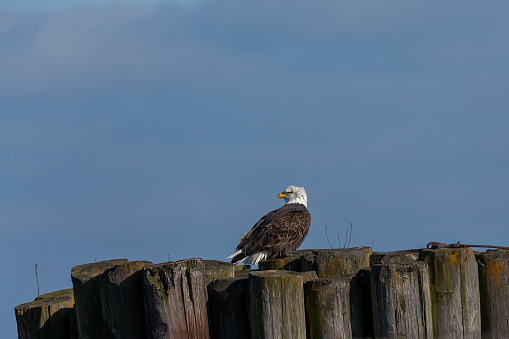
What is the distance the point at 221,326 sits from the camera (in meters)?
6.00

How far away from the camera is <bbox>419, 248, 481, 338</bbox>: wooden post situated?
599 cm

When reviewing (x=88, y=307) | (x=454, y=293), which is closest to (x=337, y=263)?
(x=454, y=293)

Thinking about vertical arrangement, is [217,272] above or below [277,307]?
above

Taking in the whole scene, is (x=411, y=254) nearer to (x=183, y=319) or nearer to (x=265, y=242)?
(x=183, y=319)

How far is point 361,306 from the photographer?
593cm

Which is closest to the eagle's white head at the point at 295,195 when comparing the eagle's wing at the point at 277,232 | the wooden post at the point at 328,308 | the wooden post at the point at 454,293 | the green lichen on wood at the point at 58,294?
the eagle's wing at the point at 277,232

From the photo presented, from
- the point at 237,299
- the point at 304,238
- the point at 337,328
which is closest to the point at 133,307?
the point at 237,299

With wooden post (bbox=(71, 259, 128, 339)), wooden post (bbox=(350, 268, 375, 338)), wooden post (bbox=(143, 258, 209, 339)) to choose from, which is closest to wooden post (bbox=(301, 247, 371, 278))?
wooden post (bbox=(350, 268, 375, 338))

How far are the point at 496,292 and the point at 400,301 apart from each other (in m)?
1.22

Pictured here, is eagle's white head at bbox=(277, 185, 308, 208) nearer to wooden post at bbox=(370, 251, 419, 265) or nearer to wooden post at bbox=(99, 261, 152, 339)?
wooden post at bbox=(370, 251, 419, 265)

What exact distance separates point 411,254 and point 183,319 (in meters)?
2.53

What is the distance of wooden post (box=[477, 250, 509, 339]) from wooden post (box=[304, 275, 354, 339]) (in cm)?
148

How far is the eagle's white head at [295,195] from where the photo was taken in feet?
48.2

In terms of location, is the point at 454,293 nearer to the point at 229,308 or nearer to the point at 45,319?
the point at 229,308
